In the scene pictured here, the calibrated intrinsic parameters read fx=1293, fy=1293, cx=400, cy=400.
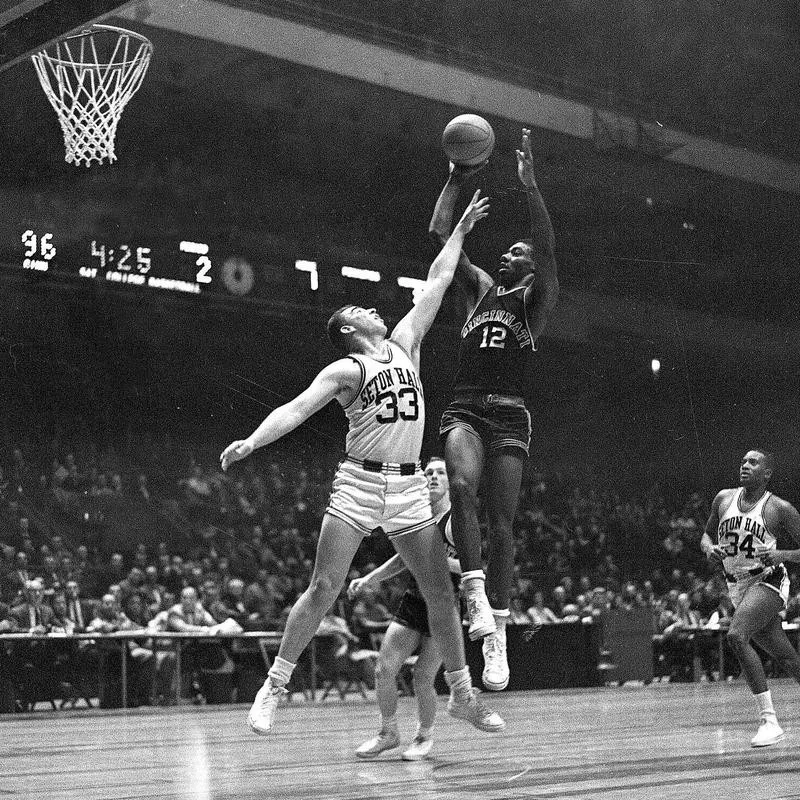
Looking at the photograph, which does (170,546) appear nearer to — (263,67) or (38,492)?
(38,492)

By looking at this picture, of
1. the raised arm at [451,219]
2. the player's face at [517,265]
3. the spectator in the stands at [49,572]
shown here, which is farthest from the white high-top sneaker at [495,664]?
the spectator in the stands at [49,572]

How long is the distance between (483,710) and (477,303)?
2019 mm

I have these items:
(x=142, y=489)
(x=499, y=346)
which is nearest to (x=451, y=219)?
(x=499, y=346)

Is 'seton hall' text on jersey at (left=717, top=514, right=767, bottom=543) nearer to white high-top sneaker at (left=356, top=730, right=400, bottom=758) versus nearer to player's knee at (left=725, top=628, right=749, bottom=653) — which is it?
player's knee at (left=725, top=628, right=749, bottom=653)

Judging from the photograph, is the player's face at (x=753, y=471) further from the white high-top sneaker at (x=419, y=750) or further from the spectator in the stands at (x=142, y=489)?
the spectator in the stands at (x=142, y=489)

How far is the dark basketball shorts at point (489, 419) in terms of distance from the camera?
6109 mm

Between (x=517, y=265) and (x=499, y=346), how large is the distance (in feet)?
1.37

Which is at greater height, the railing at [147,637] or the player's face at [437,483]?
the player's face at [437,483]

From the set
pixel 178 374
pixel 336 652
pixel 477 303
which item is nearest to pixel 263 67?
pixel 178 374

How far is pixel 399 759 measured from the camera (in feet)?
20.7

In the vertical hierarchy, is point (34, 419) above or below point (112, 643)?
above

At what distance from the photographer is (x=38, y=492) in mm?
15859

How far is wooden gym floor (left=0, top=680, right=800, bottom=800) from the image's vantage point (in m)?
5.02

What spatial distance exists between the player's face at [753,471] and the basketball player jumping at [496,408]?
2149mm
